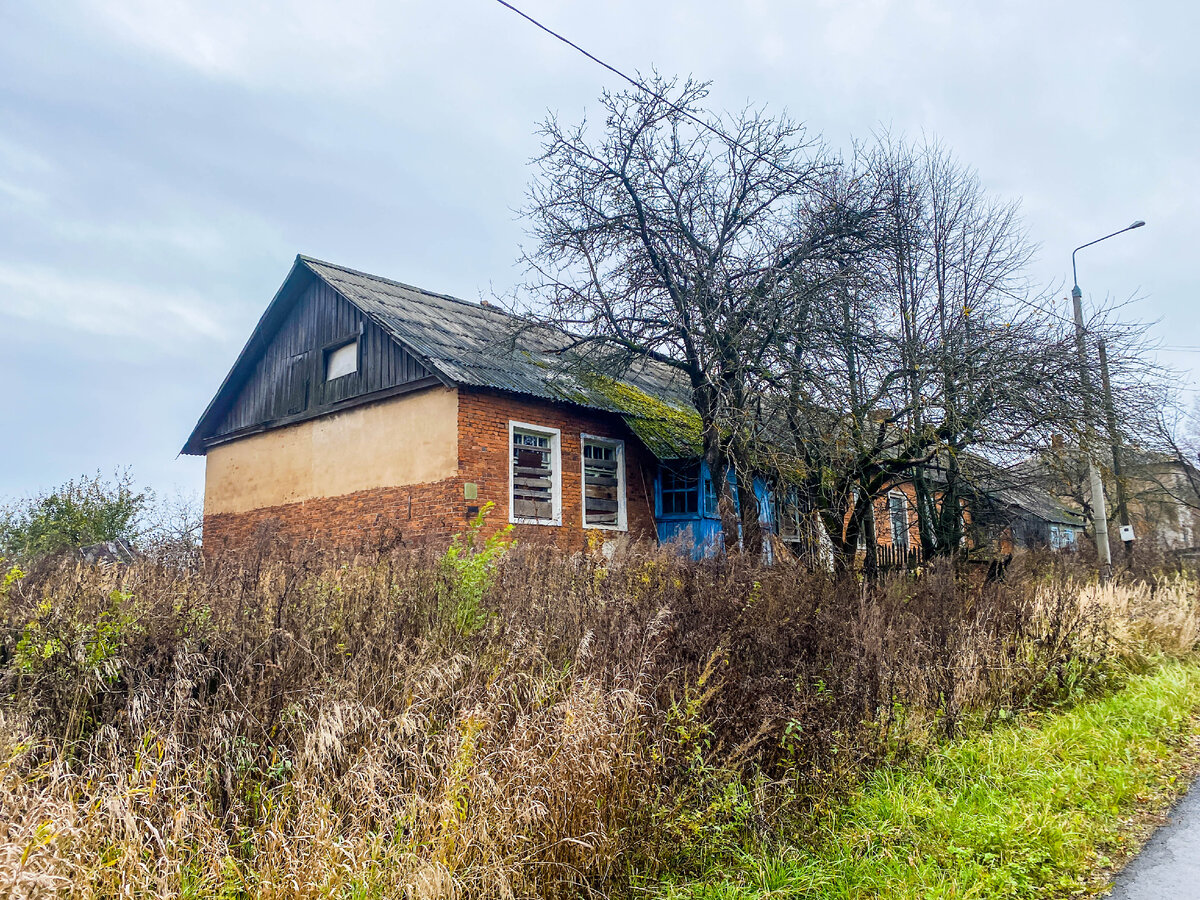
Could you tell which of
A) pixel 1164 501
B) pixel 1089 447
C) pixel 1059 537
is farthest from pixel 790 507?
pixel 1164 501

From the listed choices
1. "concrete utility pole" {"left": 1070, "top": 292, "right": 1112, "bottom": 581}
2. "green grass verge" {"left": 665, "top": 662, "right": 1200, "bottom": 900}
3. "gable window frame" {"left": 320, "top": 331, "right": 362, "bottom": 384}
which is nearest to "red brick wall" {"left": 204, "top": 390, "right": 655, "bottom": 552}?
"gable window frame" {"left": 320, "top": 331, "right": 362, "bottom": 384}

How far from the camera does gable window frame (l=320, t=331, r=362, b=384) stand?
48.6ft

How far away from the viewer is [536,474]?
1416cm

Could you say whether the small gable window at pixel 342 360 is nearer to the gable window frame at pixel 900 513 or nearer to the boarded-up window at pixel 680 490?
the boarded-up window at pixel 680 490

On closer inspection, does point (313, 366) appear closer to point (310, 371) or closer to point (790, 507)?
point (310, 371)

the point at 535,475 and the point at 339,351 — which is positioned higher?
the point at 339,351

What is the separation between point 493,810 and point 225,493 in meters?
16.4

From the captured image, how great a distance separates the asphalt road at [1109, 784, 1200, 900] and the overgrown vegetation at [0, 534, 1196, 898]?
4.08ft

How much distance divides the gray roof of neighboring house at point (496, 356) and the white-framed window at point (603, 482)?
0.79m

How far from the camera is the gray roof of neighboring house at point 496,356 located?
1323cm

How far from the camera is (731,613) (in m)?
5.32

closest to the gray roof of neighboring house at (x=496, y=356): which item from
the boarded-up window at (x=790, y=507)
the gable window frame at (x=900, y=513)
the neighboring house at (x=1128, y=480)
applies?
the boarded-up window at (x=790, y=507)

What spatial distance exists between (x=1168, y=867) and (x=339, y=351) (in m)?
14.6

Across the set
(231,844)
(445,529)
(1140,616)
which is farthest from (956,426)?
(231,844)
